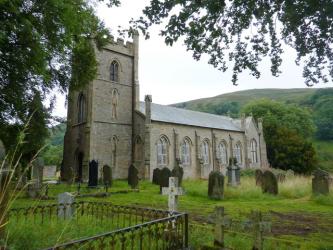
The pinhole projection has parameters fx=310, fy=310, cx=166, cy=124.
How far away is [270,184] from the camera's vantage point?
17.2m

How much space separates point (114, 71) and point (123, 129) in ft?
19.5

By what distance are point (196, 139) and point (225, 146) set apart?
6431 mm

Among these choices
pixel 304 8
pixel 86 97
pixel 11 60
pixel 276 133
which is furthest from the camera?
pixel 276 133

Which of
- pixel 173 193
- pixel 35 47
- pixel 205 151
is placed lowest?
pixel 173 193

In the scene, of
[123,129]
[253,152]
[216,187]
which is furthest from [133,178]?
[253,152]

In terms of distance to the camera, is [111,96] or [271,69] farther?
[111,96]

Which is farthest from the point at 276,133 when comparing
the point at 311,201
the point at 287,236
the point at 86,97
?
the point at 287,236

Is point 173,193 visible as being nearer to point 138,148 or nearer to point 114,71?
point 138,148

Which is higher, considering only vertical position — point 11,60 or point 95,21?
point 95,21

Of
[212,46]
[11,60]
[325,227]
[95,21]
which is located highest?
[95,21]

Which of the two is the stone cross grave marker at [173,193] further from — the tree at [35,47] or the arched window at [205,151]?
the arched window at [205,151]

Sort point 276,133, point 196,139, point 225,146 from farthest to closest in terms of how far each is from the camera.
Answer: point 276,133
point 225,146
point 196,139

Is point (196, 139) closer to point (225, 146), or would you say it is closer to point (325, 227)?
point (225, 146)

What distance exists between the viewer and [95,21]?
14422 millimetres
